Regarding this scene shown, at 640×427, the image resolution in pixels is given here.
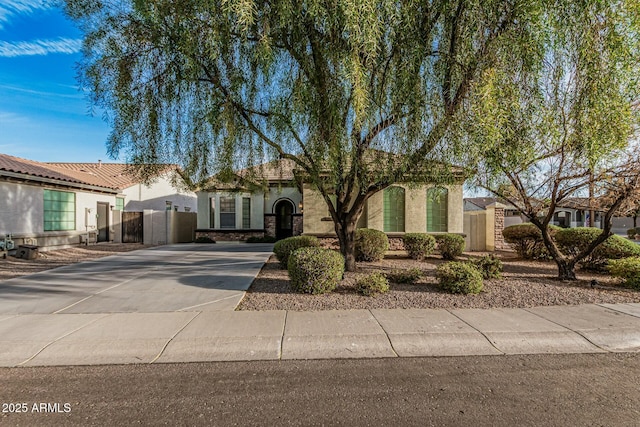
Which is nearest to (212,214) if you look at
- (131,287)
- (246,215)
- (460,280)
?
(246,215)

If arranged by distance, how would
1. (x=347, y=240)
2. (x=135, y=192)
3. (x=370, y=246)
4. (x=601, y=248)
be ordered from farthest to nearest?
(x=135, y=192) < (x=370, y=246) < (x=601, y=248) < (x=347, y=240)

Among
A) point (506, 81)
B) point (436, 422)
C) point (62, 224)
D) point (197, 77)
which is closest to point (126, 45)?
point (197, 77)

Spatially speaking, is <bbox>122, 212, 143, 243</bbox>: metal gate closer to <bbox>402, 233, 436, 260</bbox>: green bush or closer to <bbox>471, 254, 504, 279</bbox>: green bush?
<bbox>402, 233, 436, 260</bbox>: green bush

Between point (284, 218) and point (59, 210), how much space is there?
37.3 ft

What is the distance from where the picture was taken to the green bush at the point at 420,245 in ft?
39.8

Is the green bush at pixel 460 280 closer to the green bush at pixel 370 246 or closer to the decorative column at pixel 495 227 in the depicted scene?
the green bush at pixel 370 246

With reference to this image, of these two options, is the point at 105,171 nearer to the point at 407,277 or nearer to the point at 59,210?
the point at 59,210

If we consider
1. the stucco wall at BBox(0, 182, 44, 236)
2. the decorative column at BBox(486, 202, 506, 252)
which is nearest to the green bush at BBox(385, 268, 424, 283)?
the decorative column at BBox(486, 202, 506, 252)

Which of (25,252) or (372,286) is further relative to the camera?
(25,252)

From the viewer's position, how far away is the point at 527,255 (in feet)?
40.5

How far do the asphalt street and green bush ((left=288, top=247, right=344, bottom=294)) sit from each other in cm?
281

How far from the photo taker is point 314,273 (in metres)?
6.88

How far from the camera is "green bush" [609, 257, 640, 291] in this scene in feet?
25.0

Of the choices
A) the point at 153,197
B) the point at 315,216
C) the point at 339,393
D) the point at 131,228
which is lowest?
the point at 339,393
